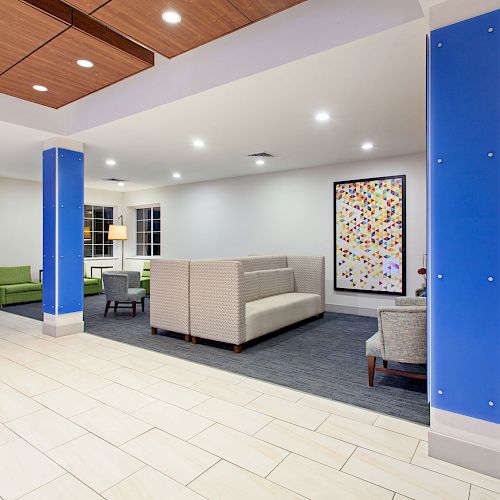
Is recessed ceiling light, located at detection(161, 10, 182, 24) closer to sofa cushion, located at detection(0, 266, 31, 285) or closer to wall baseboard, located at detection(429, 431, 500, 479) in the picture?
wall baseboard, located at detection(429, 431, 500, 479)

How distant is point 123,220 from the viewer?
1009 cm

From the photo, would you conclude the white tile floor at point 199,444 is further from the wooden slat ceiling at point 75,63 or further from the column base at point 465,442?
the wooden slat ceiling at point 75,63

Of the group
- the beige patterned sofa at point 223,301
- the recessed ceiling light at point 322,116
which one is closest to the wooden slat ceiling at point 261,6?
the recessed ceiling light at point 322,116

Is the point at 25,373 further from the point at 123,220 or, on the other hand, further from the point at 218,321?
the point at 123,220

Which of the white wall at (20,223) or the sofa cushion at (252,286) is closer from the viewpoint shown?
the sofa cushion at (252,286)

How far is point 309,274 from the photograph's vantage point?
6.06 meters

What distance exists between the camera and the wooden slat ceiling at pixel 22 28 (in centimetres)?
246

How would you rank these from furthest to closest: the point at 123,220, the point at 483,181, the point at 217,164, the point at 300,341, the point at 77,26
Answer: the point at 123,220
the point at 217,164
the point at 300,341
the point at 77,26
the point at 483,181

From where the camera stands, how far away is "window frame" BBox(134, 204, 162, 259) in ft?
31.5

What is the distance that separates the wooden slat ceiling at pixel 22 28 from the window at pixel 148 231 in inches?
259

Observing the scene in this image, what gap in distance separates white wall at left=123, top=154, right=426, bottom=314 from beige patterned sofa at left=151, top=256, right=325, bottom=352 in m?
1.30

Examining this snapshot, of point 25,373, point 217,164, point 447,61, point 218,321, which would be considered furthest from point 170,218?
point 447,61

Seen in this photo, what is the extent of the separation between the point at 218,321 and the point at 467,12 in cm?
338

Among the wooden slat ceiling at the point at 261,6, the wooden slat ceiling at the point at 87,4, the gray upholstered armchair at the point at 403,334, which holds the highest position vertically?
the wooden slat ceiling at the point at 261,6
